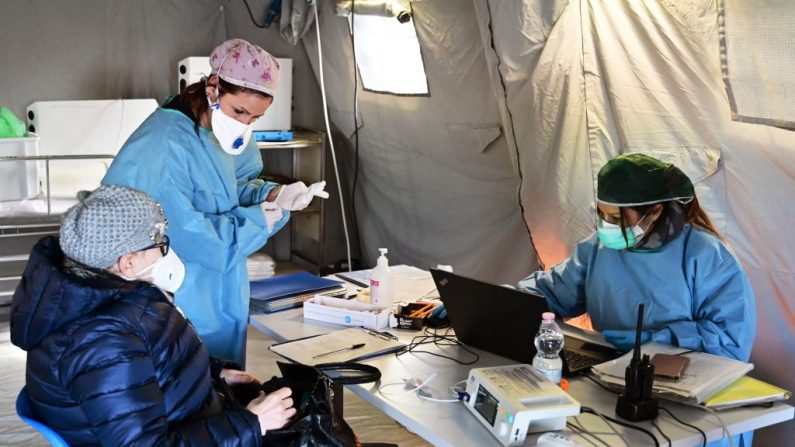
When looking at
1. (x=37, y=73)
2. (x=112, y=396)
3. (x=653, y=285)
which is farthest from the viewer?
(x=37, y=73)

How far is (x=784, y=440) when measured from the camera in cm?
262

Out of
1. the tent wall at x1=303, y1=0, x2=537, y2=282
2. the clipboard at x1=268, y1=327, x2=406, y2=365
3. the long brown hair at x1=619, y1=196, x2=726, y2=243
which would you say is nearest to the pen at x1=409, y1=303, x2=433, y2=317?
the clipboard at x1=268, y1=327, x2=406, y2=365

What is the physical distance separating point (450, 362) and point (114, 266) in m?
0.90

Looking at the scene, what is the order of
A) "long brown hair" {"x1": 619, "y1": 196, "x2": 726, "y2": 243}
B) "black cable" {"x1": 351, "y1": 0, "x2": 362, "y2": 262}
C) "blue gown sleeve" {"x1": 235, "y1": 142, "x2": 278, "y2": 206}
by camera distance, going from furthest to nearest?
"black cable" {"x1": 351, "y1": 0, "x2": 362, "y2": 262}, "blue gown sleeve" {"x1": 235, "y1": 142, "x2": 278, "y2": 206}, "long brown hair" {"x1": 619, "y1": 196, "x2": 726, "y2": 243}

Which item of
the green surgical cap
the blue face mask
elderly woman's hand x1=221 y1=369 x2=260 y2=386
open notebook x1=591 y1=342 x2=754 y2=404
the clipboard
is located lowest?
elderly woman's hand x1=221 y1=369 x2=260 y2=386

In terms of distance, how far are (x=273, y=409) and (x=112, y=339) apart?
1.37 feet

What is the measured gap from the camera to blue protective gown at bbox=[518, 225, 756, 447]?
221 cm

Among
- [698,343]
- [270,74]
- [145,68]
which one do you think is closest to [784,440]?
[698,343]

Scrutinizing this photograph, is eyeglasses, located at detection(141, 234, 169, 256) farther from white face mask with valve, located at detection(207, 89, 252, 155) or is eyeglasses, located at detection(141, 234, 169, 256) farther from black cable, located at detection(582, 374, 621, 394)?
black cable, located at detection(582, 374, 621, 394)

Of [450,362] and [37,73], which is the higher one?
[37,73]

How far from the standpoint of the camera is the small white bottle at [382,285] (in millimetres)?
2629

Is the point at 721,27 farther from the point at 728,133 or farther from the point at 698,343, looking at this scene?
the point at 698,343

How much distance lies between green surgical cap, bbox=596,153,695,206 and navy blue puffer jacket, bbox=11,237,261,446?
3.66 feet

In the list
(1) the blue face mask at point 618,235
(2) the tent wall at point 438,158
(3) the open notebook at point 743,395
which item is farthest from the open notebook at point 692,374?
(2) the tent wall at point 438,158
